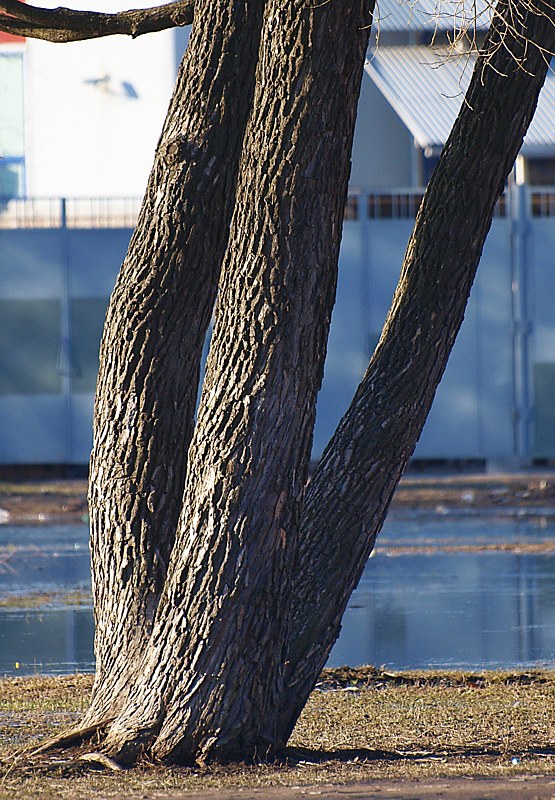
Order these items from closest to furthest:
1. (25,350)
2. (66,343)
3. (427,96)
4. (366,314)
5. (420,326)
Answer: (420,326), (366,314), (66,343), (25,350), (427,96)

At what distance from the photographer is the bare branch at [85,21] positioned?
673cm

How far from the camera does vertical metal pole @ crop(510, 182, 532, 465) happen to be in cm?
2100

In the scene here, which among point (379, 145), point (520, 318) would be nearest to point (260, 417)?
point (520, 318)

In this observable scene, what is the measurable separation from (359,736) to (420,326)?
2.18 meters

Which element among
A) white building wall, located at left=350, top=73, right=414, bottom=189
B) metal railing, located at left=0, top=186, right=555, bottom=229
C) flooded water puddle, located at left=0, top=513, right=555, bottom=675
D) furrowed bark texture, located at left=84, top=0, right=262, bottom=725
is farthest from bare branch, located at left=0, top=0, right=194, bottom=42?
white building wall, located at left=350, top=73, right=414, bottom=189

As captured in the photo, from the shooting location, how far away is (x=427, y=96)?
21922mm

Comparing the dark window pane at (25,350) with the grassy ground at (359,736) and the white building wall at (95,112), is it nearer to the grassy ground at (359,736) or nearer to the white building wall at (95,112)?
the white building wall at (95,112)

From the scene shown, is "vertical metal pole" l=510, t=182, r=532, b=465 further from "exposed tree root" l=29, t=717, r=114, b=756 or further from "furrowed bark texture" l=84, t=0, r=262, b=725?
"exposed tree root" l=29, t=717, r=114, b=756

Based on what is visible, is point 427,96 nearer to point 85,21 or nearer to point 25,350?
point 25,350

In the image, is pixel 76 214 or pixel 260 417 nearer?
pixel 260 417

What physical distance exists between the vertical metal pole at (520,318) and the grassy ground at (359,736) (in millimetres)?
13158

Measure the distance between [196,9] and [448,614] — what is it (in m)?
6.05

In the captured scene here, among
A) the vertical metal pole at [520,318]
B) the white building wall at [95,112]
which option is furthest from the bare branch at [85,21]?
the white building wall at [95,112]

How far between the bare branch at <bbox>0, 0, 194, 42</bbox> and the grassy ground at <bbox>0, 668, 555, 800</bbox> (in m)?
3.76
